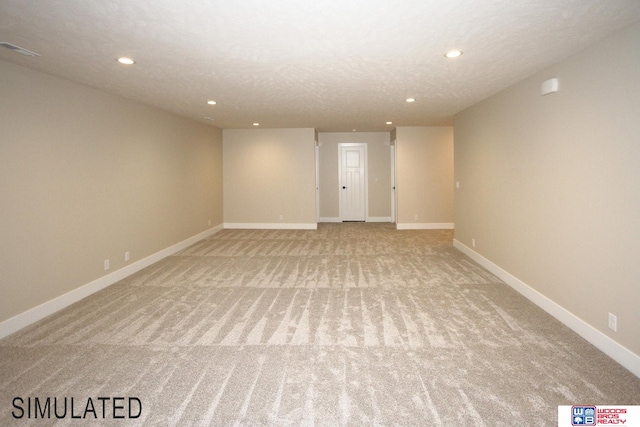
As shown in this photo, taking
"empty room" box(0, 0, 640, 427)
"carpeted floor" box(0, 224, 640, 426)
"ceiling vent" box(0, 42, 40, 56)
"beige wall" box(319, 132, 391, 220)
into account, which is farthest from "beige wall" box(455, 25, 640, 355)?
"beige wall" box(319, 132, 391, 220)

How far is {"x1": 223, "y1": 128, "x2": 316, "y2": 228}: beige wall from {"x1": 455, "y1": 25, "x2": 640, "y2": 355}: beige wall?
504 cm

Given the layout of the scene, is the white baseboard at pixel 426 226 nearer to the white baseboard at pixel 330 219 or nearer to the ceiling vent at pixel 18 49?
the white baseboard at pixel 330 219

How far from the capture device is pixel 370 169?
10.6 metres

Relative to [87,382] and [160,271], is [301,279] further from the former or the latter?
[87,382]

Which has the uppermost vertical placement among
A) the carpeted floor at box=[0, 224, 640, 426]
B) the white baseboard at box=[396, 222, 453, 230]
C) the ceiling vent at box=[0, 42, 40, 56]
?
the ceiling vent at box=[0, 42, 40, 56]

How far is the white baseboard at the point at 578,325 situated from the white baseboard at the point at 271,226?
5084mm

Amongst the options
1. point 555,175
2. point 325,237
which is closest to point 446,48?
point 555,175

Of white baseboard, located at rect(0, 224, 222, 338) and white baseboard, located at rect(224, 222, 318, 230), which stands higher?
white baseboard, located at rect(224, 222, 318, 230)

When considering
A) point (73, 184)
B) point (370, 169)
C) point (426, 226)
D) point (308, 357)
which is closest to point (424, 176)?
point (426, 226)

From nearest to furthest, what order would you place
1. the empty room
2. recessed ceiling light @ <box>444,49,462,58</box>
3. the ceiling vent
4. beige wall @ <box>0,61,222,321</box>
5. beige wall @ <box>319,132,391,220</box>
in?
1. the empty room
2. the ceiling vent
3. recessed ceiling light @ <box>444,49,462,58</box>
4. beige wall @ <box>0,61,222,321</box>
5. beige wall @ <box>319,132,391,220</box>

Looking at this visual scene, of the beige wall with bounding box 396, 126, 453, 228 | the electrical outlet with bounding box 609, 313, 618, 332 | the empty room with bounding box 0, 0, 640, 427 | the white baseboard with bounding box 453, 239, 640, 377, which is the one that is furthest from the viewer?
the beige wall with bounding box 396, 126, 453, 228

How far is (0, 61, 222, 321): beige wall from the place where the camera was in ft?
11.3

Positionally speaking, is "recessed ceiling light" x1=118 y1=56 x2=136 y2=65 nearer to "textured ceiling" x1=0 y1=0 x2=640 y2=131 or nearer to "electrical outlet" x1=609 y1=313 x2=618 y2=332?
"textured ceiling" x1=0 y1=0 x2=640 y2=131

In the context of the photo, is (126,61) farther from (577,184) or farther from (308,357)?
(577,184)
